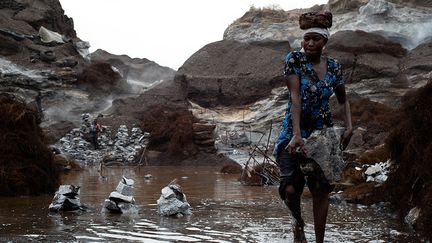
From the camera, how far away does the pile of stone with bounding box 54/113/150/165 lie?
20.2 m

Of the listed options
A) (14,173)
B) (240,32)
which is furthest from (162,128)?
(240,32)

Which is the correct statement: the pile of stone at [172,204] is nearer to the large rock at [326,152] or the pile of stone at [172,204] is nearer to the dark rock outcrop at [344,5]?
the large rock at [326,152]

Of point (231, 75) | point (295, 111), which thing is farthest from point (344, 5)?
point (295, 111)

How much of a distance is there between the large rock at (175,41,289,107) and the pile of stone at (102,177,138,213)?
2356 cm

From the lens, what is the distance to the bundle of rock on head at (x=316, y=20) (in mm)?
3715

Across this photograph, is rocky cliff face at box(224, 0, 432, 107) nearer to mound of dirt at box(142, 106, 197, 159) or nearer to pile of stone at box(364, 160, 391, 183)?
mound of dirt at box(142, 106, 197, 159)

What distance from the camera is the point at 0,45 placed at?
106 feet

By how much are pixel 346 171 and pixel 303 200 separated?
1.38 metres

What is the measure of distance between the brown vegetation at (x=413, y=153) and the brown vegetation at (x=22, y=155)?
448cm

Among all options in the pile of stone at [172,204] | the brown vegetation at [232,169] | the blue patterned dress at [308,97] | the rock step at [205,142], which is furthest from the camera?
the rock step at [205,142]

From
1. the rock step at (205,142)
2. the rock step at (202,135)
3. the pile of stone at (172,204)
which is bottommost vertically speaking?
the pile of stone at (172,204)

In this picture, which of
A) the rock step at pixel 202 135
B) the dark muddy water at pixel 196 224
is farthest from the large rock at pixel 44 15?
the dark muddy water at pixel 196 224

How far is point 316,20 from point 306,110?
24.4 inches

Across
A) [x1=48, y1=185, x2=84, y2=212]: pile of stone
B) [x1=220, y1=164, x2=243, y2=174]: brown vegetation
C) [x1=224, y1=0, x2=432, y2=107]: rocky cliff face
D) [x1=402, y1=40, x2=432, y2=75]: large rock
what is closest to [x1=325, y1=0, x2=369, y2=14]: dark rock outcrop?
[x1=224, y1=0, x2=432, y2=107]: rocky cliff face
